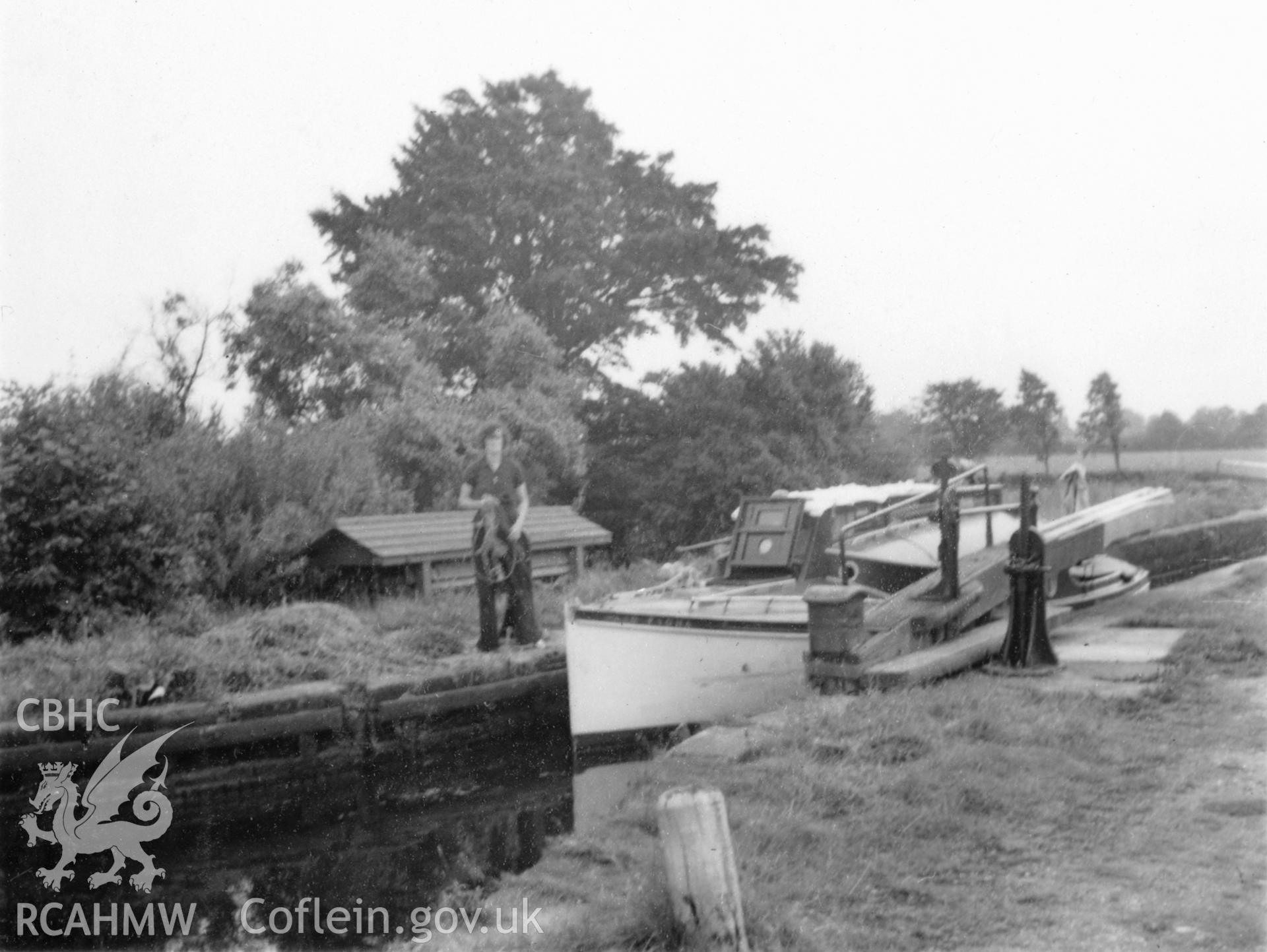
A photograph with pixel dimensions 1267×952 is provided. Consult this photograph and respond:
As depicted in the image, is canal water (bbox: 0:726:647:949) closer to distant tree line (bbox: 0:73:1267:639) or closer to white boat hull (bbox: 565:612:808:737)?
white boat hull (bbox: 565:612:808:737)

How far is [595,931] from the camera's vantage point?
3.51 metres

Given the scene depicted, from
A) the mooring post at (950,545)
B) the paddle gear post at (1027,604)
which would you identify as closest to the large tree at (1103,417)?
the mooring post at (950,545)

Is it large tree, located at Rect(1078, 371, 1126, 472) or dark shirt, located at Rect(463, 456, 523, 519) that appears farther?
large tree, located at Rect(1078, 371, 1126, 472)

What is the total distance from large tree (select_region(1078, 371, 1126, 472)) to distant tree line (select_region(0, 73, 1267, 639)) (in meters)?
0.03

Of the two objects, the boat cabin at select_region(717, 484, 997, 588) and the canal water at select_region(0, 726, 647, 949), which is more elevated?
the boat cabin at select_region(717, 484, 997, 588)

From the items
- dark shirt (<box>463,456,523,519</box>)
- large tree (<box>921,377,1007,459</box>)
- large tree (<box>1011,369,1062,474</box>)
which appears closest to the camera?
dark shirt (<box>463,456,523,519</box>)

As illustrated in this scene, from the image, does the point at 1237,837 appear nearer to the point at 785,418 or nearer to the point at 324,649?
the point at 324,649

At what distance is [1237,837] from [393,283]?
606 inches

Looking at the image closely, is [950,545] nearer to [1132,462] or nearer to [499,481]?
[499,481]

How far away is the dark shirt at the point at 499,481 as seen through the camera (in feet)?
36.5

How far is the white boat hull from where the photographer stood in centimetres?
929

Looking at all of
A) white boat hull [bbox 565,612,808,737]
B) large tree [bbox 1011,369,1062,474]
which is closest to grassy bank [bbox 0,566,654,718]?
white boat hull [bbox 565,612,808,737]

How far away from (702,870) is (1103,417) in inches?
461

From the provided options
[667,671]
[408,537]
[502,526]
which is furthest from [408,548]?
[667,671]
